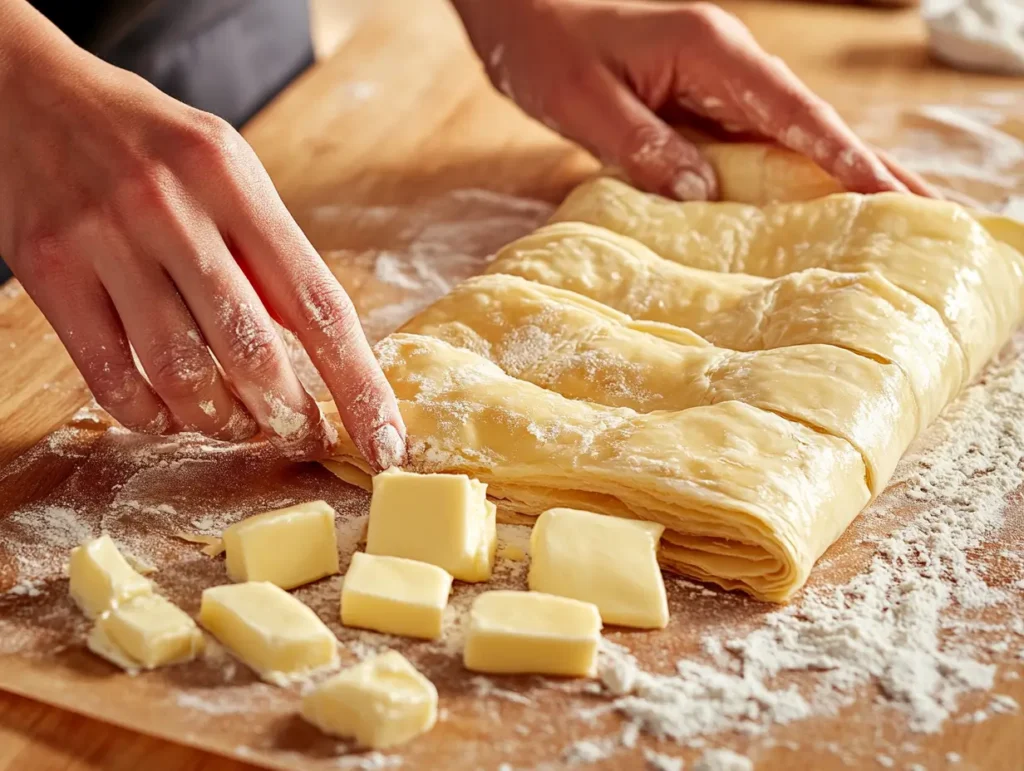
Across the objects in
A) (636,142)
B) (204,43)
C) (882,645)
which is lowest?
(882,645)

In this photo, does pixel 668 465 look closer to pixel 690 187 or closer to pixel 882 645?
pixel 882 645

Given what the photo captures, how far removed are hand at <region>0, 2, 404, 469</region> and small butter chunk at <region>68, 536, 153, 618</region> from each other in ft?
0.99

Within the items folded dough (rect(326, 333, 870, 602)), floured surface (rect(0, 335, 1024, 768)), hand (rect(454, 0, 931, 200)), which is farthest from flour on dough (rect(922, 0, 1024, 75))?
folded dough (rect(326, 333, 870, 602))

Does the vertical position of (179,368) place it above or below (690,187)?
above

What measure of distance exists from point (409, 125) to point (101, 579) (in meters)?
2.38

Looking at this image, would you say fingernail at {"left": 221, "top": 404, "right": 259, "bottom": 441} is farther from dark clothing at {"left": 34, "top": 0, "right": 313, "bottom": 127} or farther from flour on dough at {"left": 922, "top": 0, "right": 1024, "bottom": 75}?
flour on dough at {"left": 922, "top": 0, "right": 1024, "bottom": 75}

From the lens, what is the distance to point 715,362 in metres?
2.23

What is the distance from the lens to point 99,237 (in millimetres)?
1948

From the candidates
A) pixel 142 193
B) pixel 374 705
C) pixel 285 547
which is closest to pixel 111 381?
pixel 142 193

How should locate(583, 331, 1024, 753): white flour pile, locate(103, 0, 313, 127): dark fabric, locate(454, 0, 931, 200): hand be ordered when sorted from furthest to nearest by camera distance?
locate(103, 0, 313, 127): dark fabric < locate(454, 0, 931, 200): hand < locate(583, 331, 1024, 753): white flour pile

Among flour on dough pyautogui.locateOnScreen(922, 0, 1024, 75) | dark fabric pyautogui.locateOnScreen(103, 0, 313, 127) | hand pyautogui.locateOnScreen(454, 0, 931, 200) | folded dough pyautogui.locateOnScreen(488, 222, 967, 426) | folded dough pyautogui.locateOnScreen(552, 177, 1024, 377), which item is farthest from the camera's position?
flour on dough pyautogui.locateOnScreen(922, 0, 1024, 75)

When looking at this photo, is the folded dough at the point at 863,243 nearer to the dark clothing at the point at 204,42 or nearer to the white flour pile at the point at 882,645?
the white flour pile at the point at 882,645

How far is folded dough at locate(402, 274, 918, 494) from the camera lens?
2.09 m

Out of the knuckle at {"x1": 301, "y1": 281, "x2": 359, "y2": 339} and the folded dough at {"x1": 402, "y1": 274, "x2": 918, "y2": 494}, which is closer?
the knuckle at {"x1": 301, "y1": 281, "x2": 359, "y2": 339}
